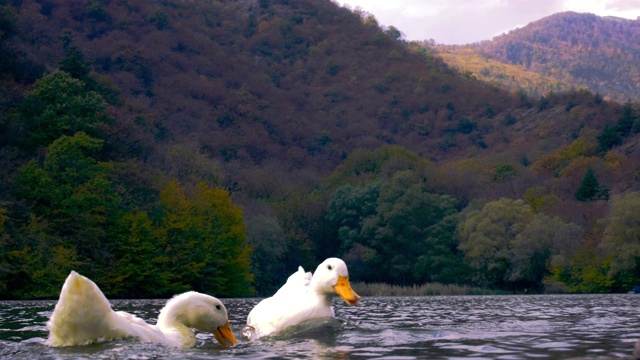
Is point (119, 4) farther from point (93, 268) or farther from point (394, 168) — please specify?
point (93, 268)

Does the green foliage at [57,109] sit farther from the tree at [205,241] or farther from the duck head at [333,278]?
the duck head at [333,278]

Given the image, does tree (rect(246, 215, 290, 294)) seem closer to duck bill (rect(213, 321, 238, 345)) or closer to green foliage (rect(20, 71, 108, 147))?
green foliage (rect(20, 71, 108, 147))

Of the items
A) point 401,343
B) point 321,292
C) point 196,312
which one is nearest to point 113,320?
point 196,312

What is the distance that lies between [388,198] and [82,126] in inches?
1499

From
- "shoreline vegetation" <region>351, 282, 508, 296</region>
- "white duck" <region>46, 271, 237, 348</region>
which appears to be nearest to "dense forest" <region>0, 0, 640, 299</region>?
"shoreline vegetation" <region>351, 282, 508, 296</region>

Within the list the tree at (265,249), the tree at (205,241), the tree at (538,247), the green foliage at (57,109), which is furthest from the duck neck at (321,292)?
the tree at (538,247)

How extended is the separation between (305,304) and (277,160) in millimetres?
106953

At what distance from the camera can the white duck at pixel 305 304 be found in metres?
15.0

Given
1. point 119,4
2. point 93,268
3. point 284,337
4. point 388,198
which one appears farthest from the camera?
point 119,4

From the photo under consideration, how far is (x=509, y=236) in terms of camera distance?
251ft

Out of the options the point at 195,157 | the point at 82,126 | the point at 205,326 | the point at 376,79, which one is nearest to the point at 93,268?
the point at 82,126

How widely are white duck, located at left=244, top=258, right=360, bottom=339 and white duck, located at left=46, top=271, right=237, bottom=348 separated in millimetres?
2120

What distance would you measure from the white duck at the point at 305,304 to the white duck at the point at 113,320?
2120 mm

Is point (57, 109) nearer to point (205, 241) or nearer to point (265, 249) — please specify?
point (205, 241)
